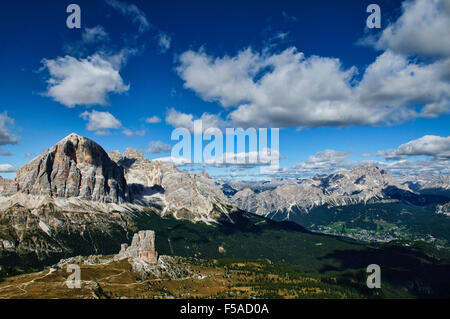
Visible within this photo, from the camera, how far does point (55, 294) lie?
653 feet
